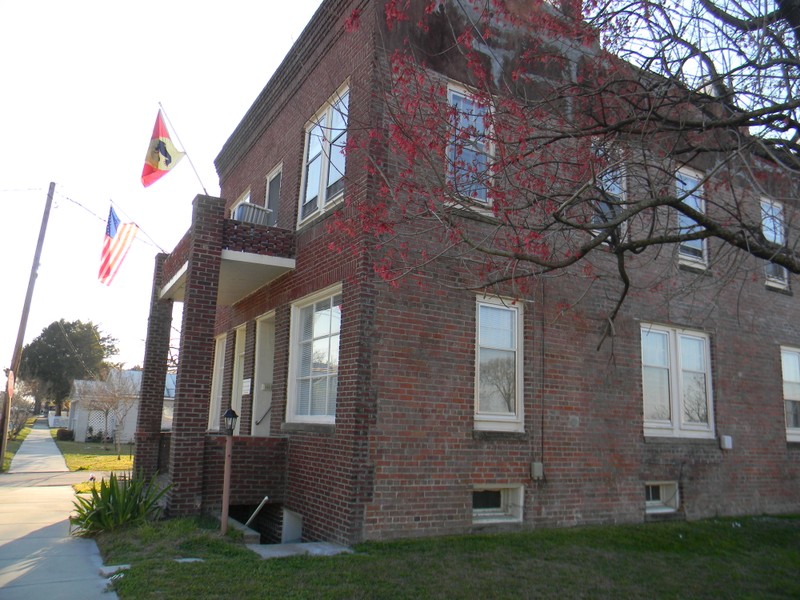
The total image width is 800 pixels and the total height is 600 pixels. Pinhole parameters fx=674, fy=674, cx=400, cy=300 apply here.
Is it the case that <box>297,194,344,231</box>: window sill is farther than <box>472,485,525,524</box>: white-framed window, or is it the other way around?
<box>297,194,344,231</box>: window sill

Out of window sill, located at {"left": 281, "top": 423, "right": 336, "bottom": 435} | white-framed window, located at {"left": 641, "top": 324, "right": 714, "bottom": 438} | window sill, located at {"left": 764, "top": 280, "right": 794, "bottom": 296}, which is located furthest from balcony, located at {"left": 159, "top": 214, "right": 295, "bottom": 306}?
window sill, located at {"left": 764, "top": 280, "right": 794, "bottom": 296}

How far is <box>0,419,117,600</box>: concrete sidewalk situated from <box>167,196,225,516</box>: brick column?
134 cm

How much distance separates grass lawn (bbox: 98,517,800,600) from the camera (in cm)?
624

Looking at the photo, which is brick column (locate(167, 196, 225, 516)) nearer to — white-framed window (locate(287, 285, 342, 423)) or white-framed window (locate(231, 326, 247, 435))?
white-framed window (locate(287, 285, 342, 423))

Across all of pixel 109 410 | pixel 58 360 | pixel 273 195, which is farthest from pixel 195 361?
pixel 58 360

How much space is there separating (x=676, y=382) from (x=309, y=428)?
21.3 ft

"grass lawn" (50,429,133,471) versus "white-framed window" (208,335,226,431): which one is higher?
"white-framed window" (208,335,226,431)

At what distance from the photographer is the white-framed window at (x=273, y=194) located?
1287cm

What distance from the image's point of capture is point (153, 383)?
12953 millimetres

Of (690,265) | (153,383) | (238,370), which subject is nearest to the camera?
Result: (690,265)

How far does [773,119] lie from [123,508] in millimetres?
8675

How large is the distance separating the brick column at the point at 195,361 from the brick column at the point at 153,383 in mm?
3446

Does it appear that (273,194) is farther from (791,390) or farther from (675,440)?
(791,390)

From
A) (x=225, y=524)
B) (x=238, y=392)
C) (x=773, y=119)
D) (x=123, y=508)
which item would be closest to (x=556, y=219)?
(x=773, y=119)
